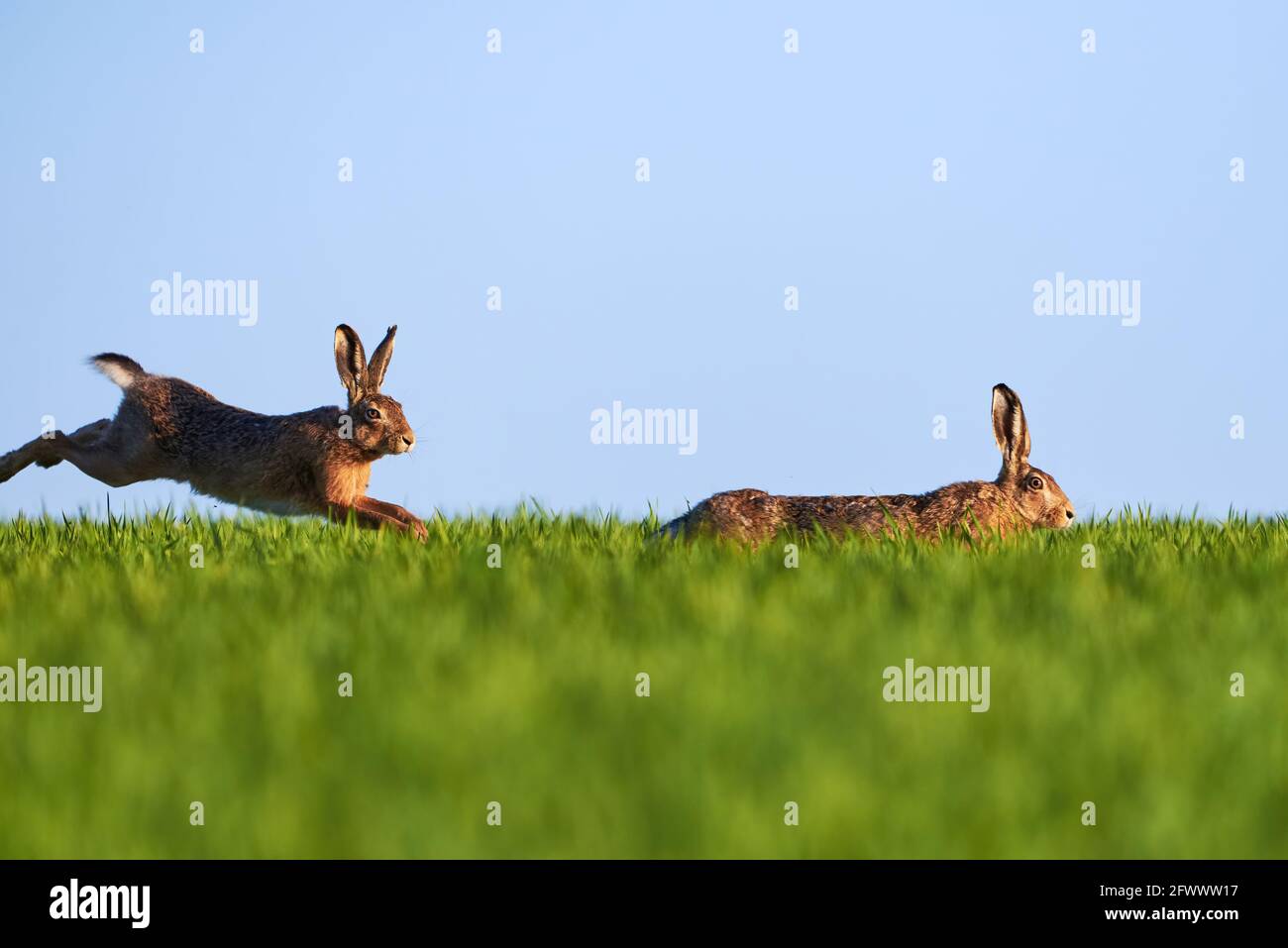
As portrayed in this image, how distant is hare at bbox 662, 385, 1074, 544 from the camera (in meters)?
9.26

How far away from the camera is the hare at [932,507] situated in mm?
9258

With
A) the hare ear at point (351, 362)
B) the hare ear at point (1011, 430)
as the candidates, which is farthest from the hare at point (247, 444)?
the hare ear at point (1011, 430)

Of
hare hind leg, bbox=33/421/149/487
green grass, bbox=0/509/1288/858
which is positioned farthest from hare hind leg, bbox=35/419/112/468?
green grass, bbox=0/509/1288/858

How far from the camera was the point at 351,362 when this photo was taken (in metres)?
11.8

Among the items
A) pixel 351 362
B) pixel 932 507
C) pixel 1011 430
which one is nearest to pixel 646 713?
pixel 932 507

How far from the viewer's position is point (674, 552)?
26.4 feet

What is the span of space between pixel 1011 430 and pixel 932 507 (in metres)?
0.99

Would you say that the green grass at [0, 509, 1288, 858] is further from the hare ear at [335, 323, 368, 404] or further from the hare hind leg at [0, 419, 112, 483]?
the hare hind leg at [0, 419, 112, 483]

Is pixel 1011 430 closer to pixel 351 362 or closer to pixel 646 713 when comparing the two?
pixel 351 362

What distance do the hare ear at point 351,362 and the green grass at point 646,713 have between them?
13.8ft

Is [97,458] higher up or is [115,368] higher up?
[115,368]

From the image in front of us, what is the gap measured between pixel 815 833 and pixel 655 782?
535 mm

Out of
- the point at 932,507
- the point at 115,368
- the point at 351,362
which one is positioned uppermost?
the point at 115,368
